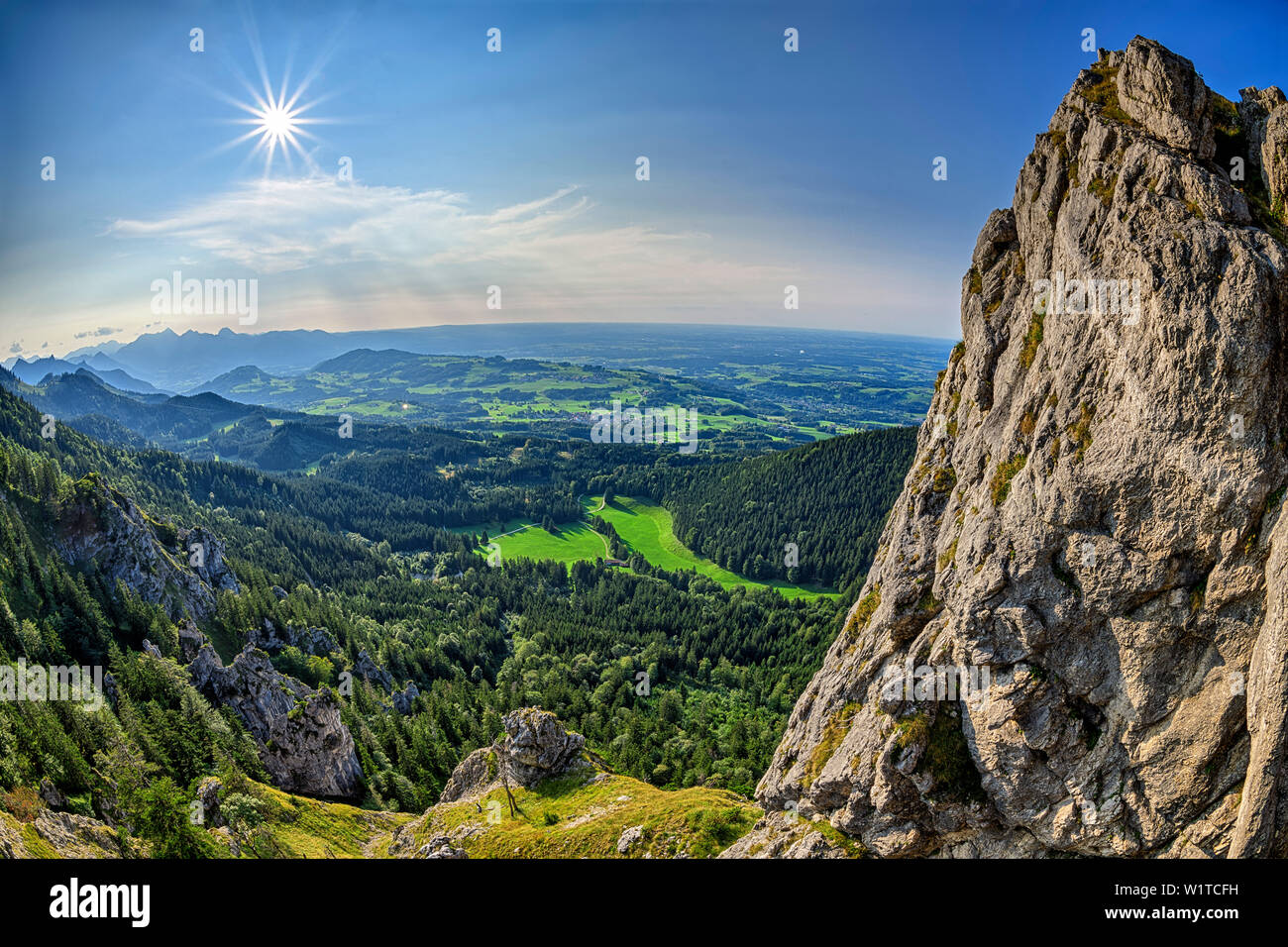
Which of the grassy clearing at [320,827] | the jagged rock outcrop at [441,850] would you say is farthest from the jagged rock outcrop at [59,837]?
the jagged rock outcrop at [441,850]

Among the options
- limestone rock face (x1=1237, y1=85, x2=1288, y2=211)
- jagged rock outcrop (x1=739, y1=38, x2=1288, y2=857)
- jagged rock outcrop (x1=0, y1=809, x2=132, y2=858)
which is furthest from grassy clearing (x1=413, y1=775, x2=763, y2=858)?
limestone rock face (x1=1237, y1=85, x2=1288, y2=211)

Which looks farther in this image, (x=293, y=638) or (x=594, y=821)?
(x=293, y=638)

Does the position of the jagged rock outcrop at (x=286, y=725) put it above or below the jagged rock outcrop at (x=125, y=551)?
below

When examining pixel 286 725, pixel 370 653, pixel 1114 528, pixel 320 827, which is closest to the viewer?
pixel 1114 528

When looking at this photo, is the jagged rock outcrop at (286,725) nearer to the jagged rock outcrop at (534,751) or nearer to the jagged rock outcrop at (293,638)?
the jagged rock outcrop at (293,638)

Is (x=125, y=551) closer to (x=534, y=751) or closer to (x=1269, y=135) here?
(x=534, y=751)


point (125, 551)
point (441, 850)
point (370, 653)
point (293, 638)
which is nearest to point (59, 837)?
point (441, 850)
